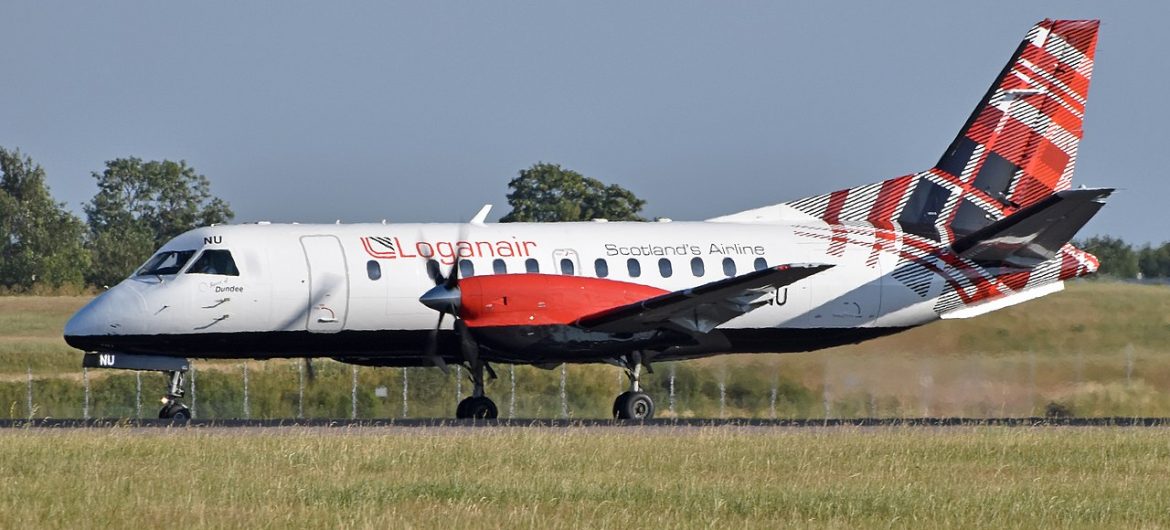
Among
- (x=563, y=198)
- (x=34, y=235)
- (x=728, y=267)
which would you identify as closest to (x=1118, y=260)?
(x=728, y=267)

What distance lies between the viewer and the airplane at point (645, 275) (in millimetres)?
26656

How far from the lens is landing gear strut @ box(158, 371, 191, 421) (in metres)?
26.5

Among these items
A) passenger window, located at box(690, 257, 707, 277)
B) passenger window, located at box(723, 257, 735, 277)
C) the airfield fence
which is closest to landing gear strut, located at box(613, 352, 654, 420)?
passenger window, located at box(690, 257, 707, 277)

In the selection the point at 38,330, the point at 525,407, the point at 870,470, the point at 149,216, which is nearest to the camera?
the point at 870,470

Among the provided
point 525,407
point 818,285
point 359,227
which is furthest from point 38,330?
point 818,285

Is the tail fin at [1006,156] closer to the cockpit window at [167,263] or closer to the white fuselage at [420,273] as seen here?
the white fuselage at [420,273]

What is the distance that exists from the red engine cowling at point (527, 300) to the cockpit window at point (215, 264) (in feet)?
11.9

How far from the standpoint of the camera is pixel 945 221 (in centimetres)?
3061

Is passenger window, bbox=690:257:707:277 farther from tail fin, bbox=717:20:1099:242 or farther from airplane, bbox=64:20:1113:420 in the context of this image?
tail fin, bbox=717:20:1099:242

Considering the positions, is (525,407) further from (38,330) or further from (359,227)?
(38,330)

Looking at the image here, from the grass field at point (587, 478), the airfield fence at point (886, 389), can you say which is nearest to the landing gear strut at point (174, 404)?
the grass field at point (587, 478)

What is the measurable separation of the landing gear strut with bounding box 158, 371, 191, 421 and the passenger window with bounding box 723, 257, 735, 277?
8.69 m

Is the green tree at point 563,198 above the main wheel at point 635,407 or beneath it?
above

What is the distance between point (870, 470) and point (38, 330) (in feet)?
96.8
